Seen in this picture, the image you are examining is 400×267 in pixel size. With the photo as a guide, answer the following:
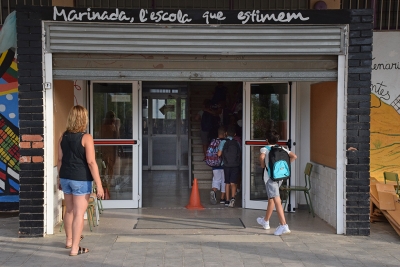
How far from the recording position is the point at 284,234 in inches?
267

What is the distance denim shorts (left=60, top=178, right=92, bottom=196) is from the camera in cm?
570

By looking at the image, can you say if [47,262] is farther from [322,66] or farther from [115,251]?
[322,66]

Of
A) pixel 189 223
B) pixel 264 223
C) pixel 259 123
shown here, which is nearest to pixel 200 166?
pixel 259 123

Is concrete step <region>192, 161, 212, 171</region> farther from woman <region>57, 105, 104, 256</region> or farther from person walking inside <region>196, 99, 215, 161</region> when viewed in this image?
woman <region>57, 105, 104, 256</region>

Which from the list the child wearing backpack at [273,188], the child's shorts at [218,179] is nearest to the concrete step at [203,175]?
the child's shorts at [218,179]

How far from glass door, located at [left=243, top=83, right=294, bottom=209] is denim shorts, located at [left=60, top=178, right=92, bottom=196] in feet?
11.0

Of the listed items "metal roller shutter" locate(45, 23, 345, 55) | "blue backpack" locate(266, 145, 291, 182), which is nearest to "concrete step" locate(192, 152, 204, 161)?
"blue backpack" locate(266, 145, 291, 182)

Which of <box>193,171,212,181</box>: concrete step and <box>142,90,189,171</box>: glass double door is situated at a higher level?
<box>142,90,189,171</box>: glass double door

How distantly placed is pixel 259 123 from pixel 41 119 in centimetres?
367

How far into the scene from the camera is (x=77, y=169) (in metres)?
5.68

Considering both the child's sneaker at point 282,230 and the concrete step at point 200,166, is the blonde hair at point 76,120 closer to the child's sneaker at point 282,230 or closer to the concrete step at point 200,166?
the child's sneaker at point 282,230

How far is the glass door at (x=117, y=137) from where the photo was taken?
8344 millimetres

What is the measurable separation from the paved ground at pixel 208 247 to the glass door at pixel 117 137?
94 centimetres

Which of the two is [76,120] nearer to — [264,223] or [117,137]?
[117,137]
